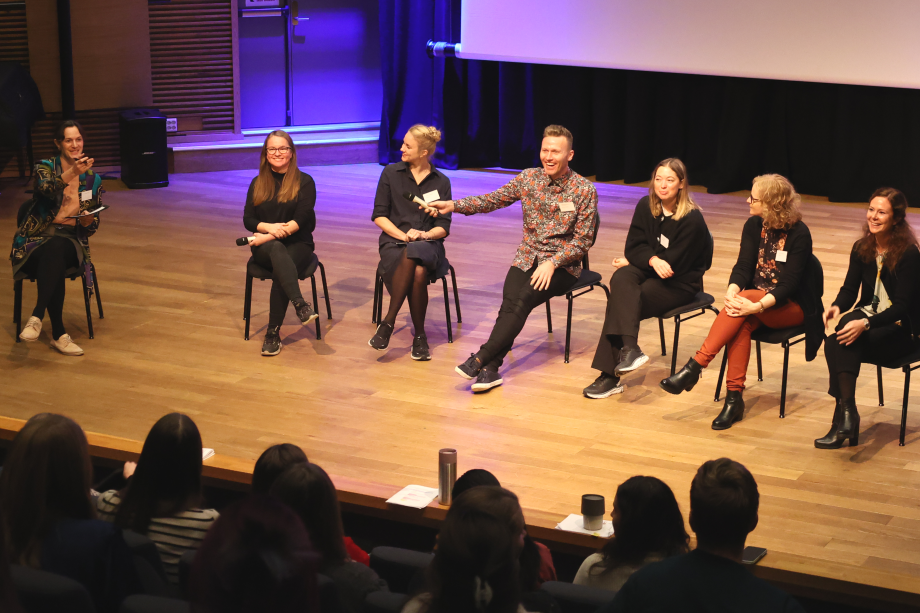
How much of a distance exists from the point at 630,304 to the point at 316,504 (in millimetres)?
2555

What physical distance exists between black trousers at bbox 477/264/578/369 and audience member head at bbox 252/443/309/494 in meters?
2.23

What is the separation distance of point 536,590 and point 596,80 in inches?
298

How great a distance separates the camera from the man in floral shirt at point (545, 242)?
14.4 ft

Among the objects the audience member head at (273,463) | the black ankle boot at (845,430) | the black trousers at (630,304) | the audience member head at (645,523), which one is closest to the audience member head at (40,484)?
the audience member head at (273,463)

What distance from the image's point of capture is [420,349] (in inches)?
187

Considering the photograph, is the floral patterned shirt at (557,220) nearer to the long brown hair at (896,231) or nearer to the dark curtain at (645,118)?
the long brown hair at (896,231)

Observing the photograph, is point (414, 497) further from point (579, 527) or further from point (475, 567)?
point (475, 567)

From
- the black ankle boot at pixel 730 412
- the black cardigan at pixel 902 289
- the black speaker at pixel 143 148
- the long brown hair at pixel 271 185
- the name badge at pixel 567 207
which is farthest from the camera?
the black speaker at pixel 143 148

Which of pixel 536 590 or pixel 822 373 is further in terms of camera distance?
pixel 822 373

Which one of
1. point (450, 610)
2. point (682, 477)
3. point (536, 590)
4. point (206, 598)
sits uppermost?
point (206, 598)

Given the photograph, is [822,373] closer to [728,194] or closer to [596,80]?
[728,194]

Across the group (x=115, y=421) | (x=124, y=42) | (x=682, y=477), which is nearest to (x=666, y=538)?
(x=682, y=477)

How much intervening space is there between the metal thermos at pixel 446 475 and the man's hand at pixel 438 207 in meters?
2.18

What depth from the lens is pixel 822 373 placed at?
462cm
